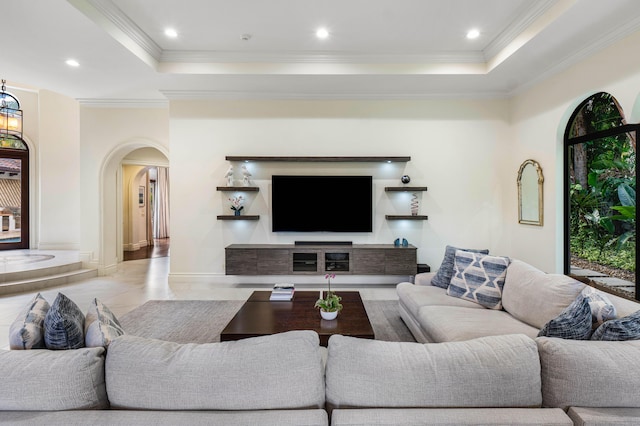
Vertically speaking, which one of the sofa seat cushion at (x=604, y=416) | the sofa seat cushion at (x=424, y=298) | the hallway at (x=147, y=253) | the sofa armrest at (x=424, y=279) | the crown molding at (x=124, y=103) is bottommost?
the hallway at (x=147, y=253)

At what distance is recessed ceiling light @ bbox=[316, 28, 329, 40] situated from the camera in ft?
12.1

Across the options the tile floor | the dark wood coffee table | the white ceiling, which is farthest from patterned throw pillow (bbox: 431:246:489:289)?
the white ceiling

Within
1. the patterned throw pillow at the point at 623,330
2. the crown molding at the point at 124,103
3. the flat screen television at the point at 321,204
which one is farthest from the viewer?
the crown molding at the point at 124,103

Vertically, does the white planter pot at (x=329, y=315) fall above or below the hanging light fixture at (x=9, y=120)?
below

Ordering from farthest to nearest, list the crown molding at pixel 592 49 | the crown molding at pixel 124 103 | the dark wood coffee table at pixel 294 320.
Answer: the crown molding at pixel 124 103
the crown molding at pixel 592 49
the dark wood coffee table at pixel 294 320

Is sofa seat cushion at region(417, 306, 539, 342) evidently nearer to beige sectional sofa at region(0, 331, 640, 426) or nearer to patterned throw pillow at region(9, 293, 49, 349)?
beige sectional sofa at region(0, 331, 640, 426)

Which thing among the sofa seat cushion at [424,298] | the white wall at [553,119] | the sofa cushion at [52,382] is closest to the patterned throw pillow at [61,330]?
the sofa cushion at [52,382]

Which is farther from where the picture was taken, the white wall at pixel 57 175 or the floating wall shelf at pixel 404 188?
the white wall at pixel 57 175

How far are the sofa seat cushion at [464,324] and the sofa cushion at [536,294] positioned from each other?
8cm

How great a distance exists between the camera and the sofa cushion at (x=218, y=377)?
102 cm

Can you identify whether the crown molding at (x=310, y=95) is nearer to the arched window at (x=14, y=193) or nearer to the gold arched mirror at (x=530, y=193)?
the gold arched mirror at (x=530, y=193)

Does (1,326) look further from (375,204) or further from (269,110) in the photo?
(375,204)

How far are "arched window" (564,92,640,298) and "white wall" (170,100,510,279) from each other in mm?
1126

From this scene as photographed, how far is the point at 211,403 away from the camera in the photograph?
101 centimetres
